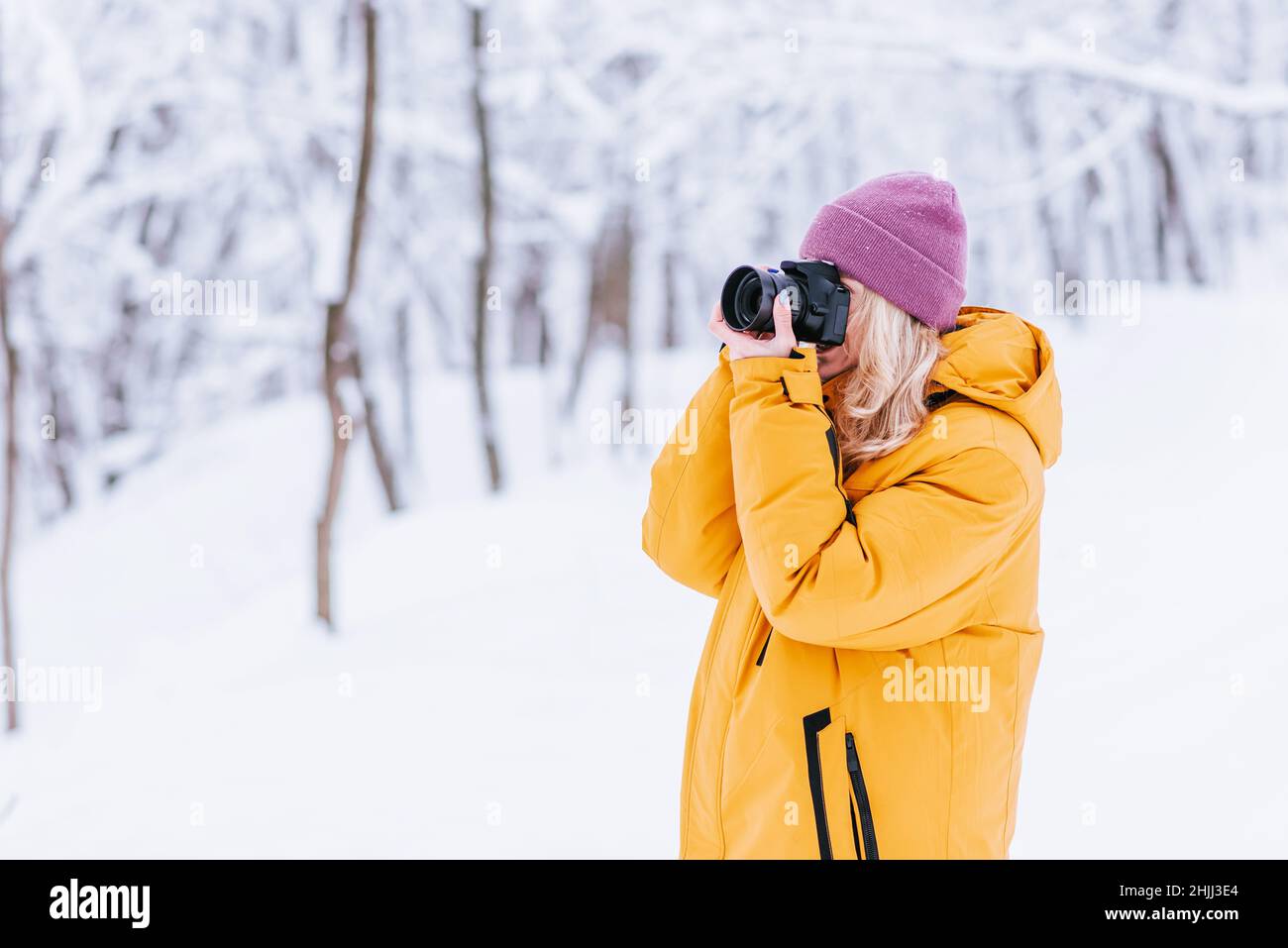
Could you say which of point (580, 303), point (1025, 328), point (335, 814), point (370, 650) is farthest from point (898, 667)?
point (580, 303)

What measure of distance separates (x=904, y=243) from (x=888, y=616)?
1.77 ft

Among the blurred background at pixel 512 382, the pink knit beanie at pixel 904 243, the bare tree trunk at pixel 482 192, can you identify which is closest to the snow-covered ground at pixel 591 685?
the blurred background at pixel 512 382

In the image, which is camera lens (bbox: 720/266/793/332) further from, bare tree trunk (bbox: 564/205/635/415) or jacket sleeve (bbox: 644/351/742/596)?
bare tree trunk (bbox: 564/205/635/415)

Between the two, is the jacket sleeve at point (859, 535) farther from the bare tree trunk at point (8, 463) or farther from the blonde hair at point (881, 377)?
the bare tree trunk at point (8, 463)

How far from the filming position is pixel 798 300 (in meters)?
1.50

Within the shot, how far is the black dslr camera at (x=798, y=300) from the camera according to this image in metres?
1.49

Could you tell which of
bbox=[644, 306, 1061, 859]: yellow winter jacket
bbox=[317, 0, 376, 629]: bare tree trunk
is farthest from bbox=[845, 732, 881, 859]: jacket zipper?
bbox=[317, 0, 376, 629]: bare tree trunk

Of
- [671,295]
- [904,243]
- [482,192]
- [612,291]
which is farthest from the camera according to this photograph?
[671,295]

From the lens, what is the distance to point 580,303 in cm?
1342

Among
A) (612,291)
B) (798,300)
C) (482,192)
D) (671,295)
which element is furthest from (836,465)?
(671,295)

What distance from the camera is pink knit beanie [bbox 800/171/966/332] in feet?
5.05

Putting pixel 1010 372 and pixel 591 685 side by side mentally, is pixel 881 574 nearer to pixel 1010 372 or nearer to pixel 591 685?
pixel 1010 372
